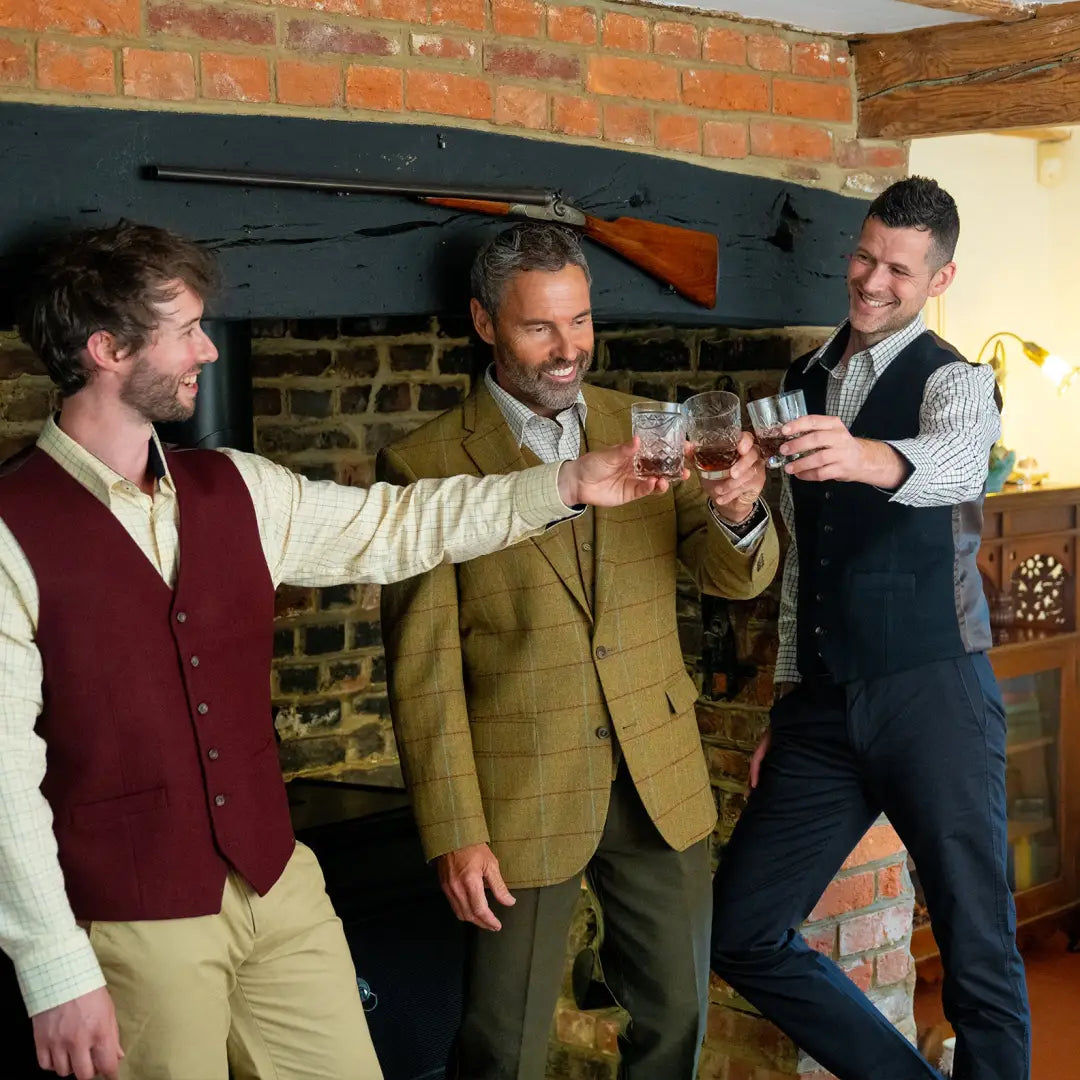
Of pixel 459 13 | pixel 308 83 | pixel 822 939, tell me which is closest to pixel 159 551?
pixel 308 83

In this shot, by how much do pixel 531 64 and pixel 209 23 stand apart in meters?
0.58

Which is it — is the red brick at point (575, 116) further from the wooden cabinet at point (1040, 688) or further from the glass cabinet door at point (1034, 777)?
the glass cabinet door at point (1034, 777)

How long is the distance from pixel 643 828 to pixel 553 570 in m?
0.44

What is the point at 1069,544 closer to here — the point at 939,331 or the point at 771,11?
the point at 939,331

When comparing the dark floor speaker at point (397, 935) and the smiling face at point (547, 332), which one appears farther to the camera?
the dark floor speaker at point (397, 935)

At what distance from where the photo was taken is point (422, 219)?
92.7 inches

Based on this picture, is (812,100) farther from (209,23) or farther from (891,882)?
(891,882)

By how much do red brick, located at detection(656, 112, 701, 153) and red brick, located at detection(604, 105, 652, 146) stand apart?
28 mm

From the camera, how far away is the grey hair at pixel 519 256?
2.25 meters

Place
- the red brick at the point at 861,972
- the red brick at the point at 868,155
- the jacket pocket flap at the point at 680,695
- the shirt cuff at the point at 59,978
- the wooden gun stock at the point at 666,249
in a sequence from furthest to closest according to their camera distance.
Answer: the red brick at the point at 861,972 < the red brick at the point at 868,155 < the wooden gun stock at the point at 666,249 < the jacket pocket flap at the point at 680,695 < the shirt cuff at the point at 59,978

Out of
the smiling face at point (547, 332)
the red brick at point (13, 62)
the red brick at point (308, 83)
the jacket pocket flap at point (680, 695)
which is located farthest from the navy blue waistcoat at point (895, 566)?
the red brick at point (13, 62)

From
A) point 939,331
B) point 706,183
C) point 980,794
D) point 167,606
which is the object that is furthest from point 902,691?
point 939,331

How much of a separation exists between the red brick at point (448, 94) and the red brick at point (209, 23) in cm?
25

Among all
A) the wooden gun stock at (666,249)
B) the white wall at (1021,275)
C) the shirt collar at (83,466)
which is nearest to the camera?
the shirt collar at (83,466)
